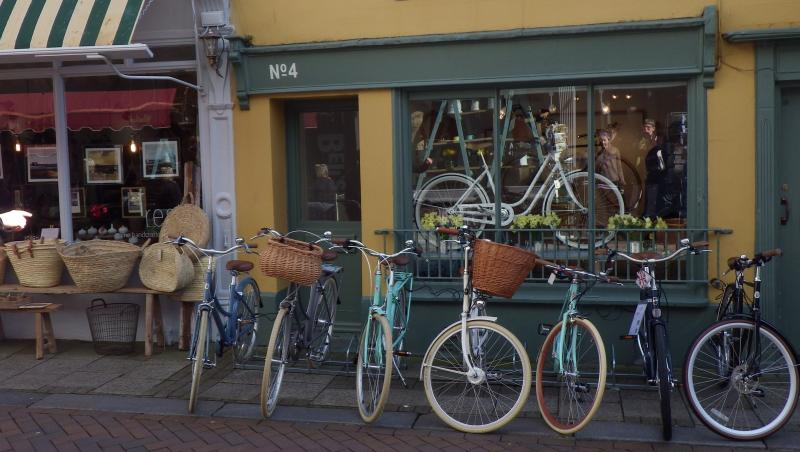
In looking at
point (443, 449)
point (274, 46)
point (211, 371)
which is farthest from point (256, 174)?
point (443, 449)

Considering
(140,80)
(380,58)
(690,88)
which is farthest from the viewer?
(140,80)

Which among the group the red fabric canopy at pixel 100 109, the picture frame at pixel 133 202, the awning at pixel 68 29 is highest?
the awning at pixel 68 29

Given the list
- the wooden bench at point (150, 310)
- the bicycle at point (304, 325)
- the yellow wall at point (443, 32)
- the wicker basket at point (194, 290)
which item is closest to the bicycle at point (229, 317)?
the bicycle at point (304, 325)

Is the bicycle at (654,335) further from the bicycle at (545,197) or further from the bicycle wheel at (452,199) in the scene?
the bicycle wheel at (452,199)

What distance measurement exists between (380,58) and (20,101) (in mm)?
3955

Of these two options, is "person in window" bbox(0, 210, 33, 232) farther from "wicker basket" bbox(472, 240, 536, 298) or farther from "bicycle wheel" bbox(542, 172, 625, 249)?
"bicycle wheel" bbox(542, 172, 625, 249)

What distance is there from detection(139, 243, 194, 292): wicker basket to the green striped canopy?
6.35 ft

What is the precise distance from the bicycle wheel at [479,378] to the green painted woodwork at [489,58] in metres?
2.54

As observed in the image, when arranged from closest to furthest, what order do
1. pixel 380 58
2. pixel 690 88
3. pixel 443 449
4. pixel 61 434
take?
pixel 443 449, pixel 61 434, pixel 690 88, pixel 380 58

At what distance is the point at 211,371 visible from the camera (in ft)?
23.2

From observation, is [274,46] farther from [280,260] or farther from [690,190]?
[690,190]

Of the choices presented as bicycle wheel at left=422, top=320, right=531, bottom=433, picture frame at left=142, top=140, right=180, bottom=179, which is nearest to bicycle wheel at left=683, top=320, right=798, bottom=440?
bicycle wheel at left=422, top=320, right=531, bottom=433

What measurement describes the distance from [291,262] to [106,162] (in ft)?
11.3

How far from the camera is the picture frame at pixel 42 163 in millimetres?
8344
